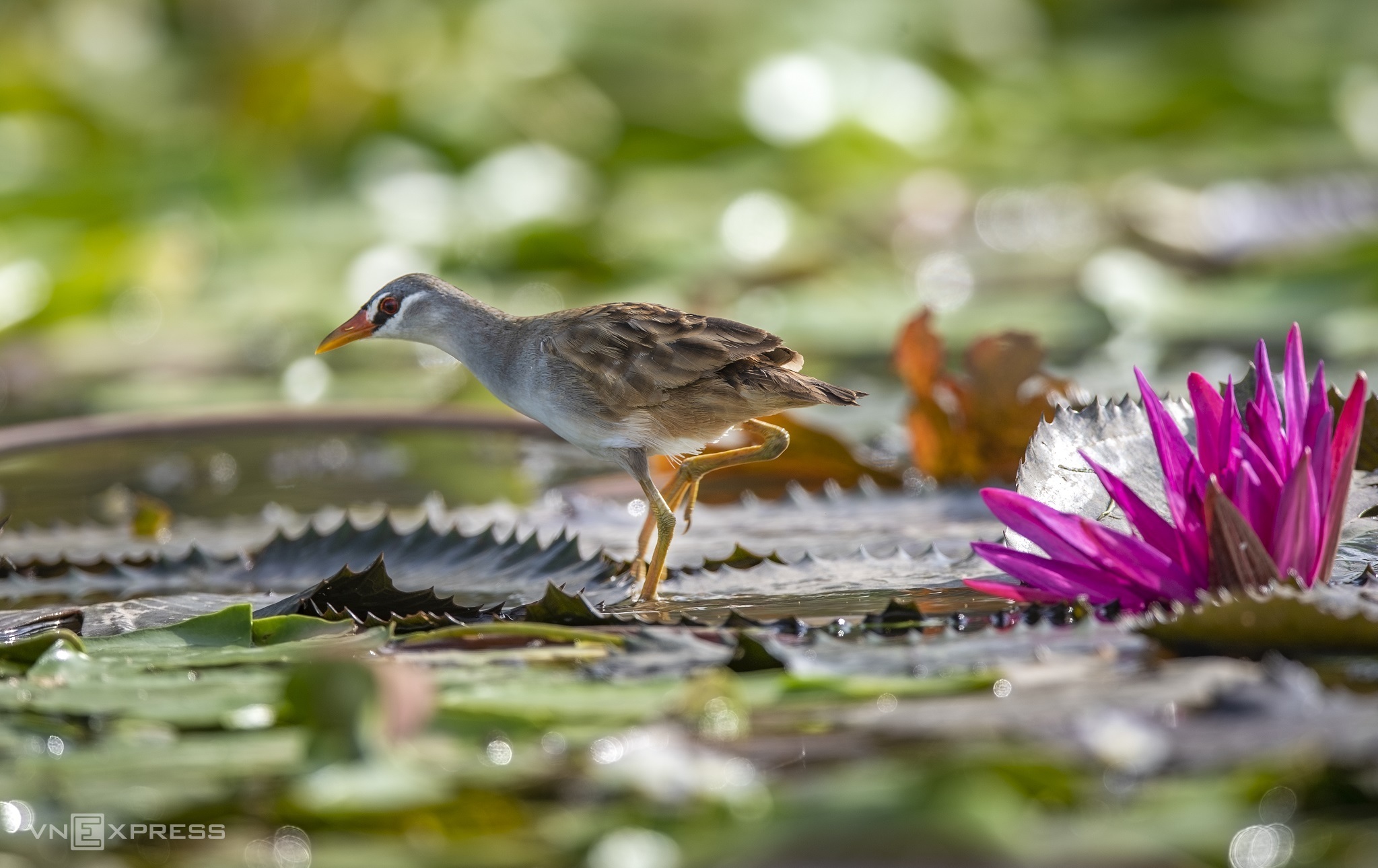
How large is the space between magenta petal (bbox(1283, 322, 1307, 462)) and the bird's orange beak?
2642 mm

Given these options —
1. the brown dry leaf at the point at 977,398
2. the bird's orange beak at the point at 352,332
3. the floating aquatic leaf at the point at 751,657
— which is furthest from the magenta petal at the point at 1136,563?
the bird's orange beak at the point at 352,332

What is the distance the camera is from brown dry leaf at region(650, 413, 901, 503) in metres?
4.55

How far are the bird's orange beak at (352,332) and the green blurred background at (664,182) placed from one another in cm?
190

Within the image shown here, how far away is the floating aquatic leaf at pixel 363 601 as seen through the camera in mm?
2865

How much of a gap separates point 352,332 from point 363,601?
1.56 m

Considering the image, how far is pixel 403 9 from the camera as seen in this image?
34.2ft

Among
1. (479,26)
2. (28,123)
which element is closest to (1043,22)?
(479,26)

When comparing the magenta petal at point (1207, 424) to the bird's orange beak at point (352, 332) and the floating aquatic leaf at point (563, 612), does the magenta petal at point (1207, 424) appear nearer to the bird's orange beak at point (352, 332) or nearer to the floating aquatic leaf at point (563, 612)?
the floating aquatic leaf at point (563, 612)

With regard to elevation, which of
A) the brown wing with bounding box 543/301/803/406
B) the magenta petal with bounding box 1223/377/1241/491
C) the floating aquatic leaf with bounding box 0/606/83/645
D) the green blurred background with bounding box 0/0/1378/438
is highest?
the green blurred background with bounding box 0/0/1378/438

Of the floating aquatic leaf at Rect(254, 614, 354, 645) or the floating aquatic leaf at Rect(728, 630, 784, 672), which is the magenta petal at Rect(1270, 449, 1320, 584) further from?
the floating aquatic leaf at Rect(254, 614, 354, 645)

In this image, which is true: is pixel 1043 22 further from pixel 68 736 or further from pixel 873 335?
pixel 68 736

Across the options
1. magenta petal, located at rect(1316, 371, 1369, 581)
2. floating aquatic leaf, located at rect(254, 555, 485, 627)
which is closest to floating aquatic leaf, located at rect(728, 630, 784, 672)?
floating aquatic leaf, located at rect(254, 555, 485, 627)

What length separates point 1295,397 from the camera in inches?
97.9

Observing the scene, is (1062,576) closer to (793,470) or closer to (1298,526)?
(1298,526)
